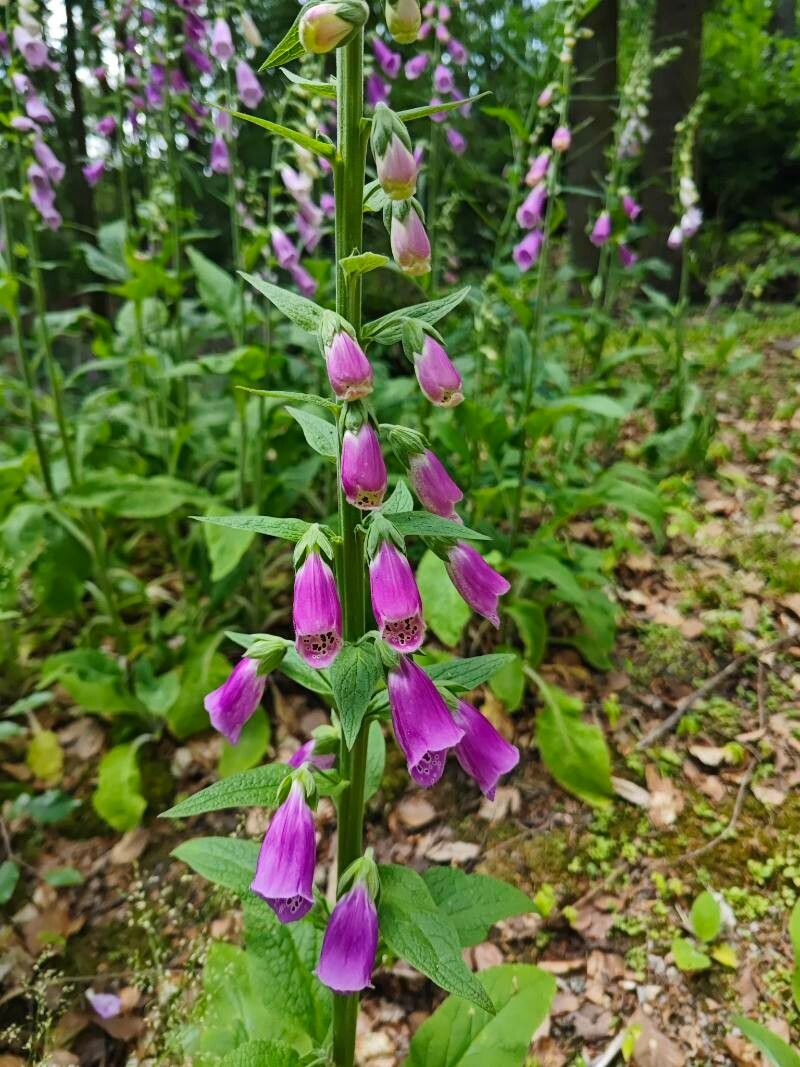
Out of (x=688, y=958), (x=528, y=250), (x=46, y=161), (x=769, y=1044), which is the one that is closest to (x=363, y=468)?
(x=769, y=1044)

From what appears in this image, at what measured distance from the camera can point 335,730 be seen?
143 cm

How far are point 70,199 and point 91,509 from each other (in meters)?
5.25

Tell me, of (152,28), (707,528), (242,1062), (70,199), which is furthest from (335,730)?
(70,199)

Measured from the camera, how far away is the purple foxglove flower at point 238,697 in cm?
129

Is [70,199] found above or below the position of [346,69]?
below

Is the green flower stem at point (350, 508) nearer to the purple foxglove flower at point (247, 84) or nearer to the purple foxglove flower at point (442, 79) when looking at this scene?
the purple foxglove flower at point (247, 84)

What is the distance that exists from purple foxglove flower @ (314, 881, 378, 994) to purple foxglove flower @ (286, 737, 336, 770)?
247 millimetres

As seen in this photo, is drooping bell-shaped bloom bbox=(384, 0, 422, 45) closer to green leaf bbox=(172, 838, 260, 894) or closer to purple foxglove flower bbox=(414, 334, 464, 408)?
purple foxglove flower bbox=(414, 334, 464, 408)

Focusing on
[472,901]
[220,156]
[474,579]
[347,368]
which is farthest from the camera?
[220,156]

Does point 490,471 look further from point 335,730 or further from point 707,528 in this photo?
point 335,730

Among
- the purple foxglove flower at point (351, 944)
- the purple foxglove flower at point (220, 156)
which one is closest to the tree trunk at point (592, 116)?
the purple foxglove flower at point (220, 156)

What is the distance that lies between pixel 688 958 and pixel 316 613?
1.67 m

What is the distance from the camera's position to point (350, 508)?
4.11ft

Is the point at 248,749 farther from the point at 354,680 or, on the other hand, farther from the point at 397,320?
the point at 397,320
